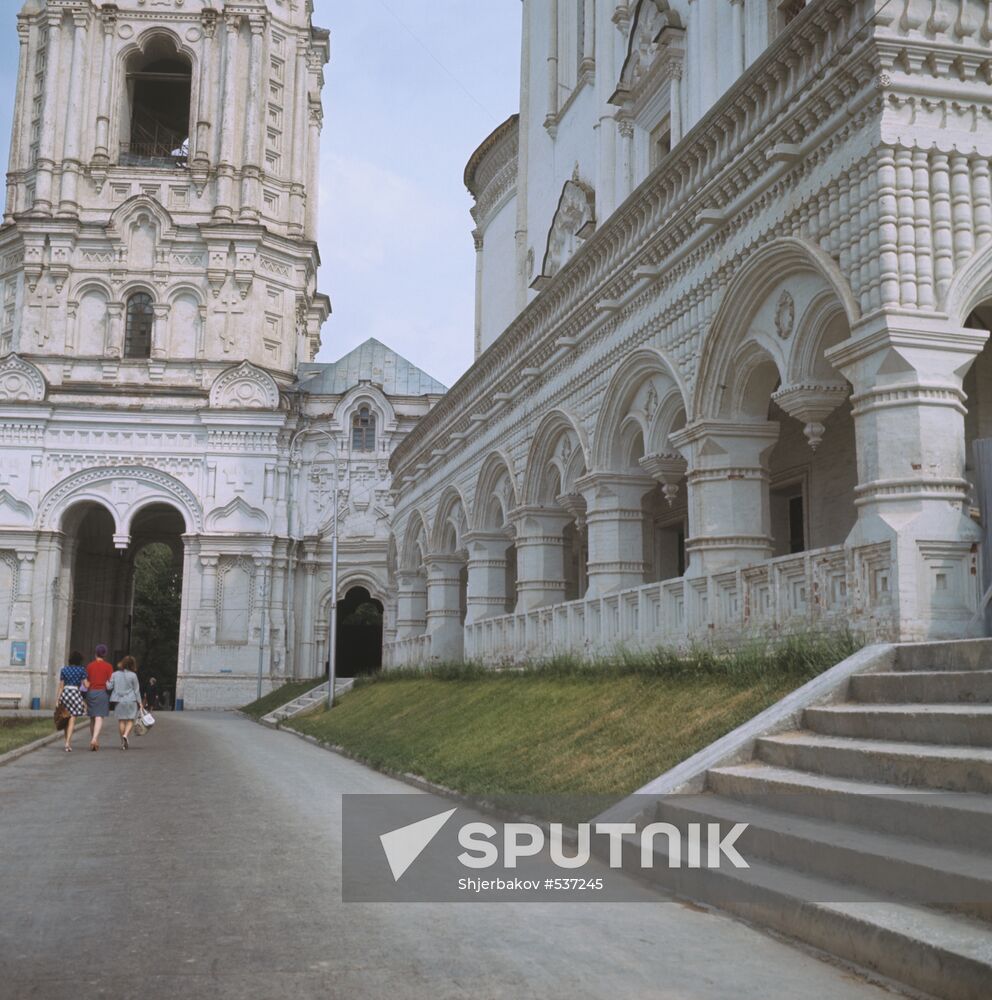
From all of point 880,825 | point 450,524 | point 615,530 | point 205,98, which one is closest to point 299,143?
point 205,98

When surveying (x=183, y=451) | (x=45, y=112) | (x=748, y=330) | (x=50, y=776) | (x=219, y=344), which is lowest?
(x=50, y=776)

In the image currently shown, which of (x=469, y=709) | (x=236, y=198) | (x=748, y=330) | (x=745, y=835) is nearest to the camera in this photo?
(x=745, y=835)

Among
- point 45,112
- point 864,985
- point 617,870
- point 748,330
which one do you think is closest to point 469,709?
point 748,330

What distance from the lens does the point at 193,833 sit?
29.9 feet

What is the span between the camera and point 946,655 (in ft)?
27.6

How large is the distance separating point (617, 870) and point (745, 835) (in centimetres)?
100

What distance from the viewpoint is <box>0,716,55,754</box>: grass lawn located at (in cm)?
1944

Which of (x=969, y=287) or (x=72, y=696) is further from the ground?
(x=969, y=287)

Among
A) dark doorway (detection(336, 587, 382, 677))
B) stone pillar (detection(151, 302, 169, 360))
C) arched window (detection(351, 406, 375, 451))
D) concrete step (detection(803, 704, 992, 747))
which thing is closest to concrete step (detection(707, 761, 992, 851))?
concrete step (detection(803, 704, 992, 747))

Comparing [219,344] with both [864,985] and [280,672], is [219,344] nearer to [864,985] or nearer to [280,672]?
[280,672]

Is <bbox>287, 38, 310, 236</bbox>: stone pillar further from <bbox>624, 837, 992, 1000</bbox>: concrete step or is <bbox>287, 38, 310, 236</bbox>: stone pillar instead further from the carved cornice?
<bbox>624, 837, 992, 1000</bbox>: concrete step

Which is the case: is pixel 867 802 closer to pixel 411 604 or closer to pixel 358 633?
pixel 411 604

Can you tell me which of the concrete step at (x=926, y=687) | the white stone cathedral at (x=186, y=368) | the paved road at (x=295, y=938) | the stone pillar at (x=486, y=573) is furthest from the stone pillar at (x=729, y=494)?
the white stone cathedral at (x=186, y=368)

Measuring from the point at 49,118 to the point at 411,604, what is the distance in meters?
25.7
